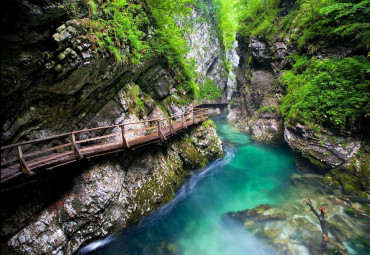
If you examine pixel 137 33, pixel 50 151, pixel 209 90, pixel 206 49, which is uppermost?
pixel 206 49

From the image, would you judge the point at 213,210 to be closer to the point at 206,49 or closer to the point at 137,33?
the point at 137,33

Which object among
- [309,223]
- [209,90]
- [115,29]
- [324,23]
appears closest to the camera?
[309,223]

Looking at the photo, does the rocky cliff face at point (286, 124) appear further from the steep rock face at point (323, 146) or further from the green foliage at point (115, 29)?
the green foliage at point (115, 29)

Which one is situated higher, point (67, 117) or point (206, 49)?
point (206, 49)

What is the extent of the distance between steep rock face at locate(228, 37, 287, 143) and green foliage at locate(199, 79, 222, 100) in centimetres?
889

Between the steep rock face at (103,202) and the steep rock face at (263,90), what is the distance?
11147mm

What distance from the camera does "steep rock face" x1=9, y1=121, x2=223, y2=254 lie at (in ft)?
18.7

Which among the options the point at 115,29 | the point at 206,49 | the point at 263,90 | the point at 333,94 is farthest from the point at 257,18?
the point at 115,29

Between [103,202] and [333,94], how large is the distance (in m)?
12.8

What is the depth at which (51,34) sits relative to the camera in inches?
224

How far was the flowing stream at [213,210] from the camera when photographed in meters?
7.05

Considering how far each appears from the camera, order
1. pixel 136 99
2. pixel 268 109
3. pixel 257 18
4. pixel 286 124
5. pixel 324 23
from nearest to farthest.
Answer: pixel 136 99
pixel 324 23
pixel 286 124
pixel 268 109
pixel 257 18

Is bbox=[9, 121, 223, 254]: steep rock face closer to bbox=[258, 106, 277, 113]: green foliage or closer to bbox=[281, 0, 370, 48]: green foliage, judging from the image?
bbox=[258, 106, 277, 113]: green foliage

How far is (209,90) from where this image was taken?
33.2 metres
